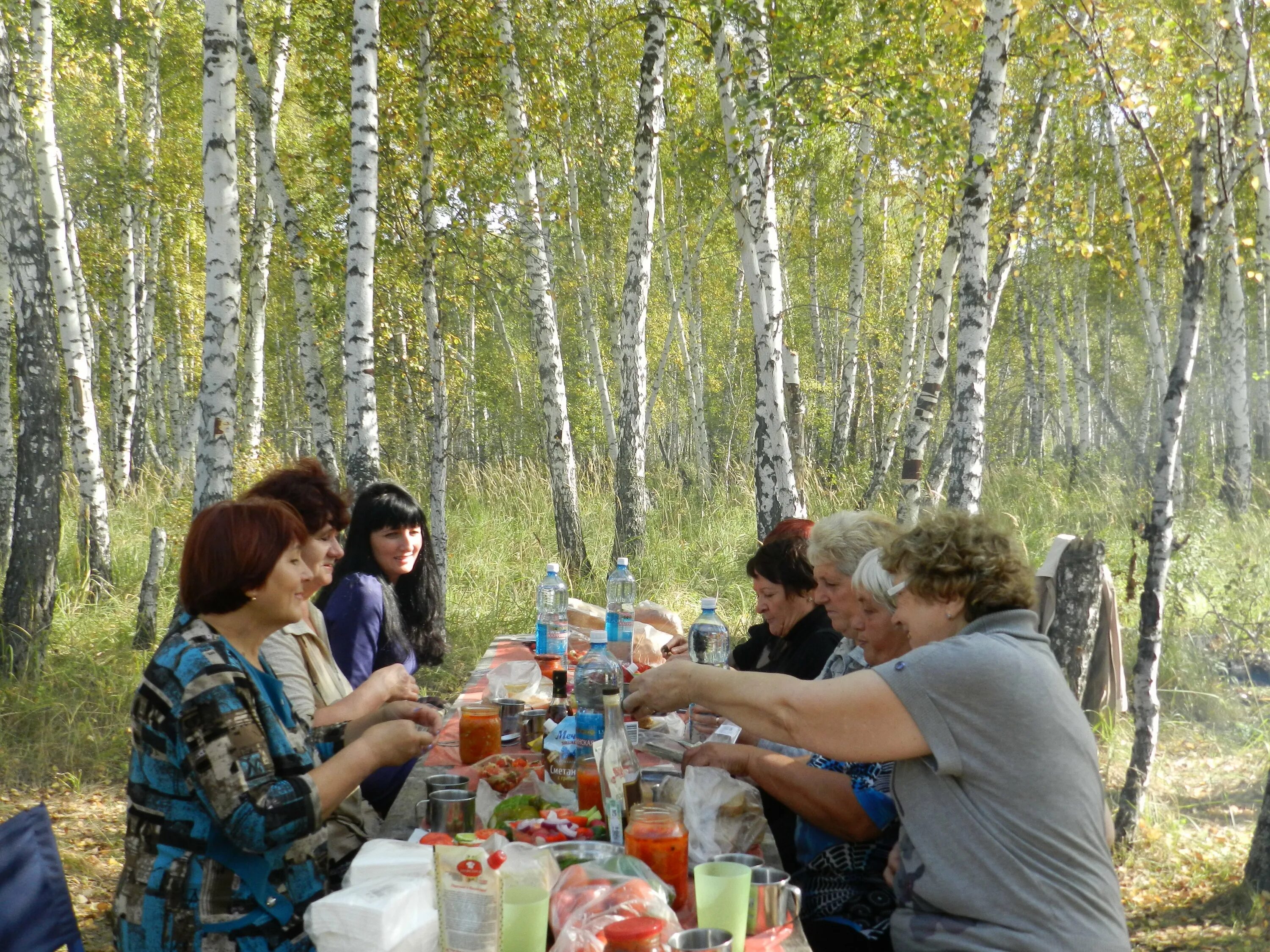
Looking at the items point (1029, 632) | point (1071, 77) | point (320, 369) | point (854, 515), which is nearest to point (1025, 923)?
point (1029, 632)

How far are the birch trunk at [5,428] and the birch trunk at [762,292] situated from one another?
20.7 feet

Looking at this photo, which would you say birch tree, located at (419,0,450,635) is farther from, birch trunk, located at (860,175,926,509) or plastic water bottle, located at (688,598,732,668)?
plastic water bottle, located at (688,598,732,668)

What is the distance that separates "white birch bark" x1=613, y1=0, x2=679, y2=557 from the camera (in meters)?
8.16

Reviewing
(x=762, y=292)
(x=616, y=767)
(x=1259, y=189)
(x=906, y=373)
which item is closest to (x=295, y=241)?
(x=762, y=292)

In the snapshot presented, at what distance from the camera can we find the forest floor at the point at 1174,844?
3781 mm

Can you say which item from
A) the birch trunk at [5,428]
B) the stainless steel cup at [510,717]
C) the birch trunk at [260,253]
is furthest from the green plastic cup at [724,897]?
the birch trunk at [260,253]

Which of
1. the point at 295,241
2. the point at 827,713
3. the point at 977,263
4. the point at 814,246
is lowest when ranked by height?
the point at 827,713

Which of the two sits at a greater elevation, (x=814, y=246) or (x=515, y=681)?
(x=814, y=246)

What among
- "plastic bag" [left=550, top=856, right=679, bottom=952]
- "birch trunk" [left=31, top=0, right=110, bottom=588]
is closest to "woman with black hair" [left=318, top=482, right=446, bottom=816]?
"plastic bag" [left=550, top=856, right=679, bottom=952]

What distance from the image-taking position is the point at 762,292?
6.59 metres

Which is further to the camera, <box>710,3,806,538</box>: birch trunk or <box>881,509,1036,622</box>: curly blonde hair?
<box>710,3,806,538</box>: birch trunk

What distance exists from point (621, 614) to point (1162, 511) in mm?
2410

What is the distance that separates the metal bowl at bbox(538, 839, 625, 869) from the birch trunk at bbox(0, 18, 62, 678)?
219 inches

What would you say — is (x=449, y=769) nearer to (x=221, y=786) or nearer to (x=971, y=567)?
(x=221, y=786)
